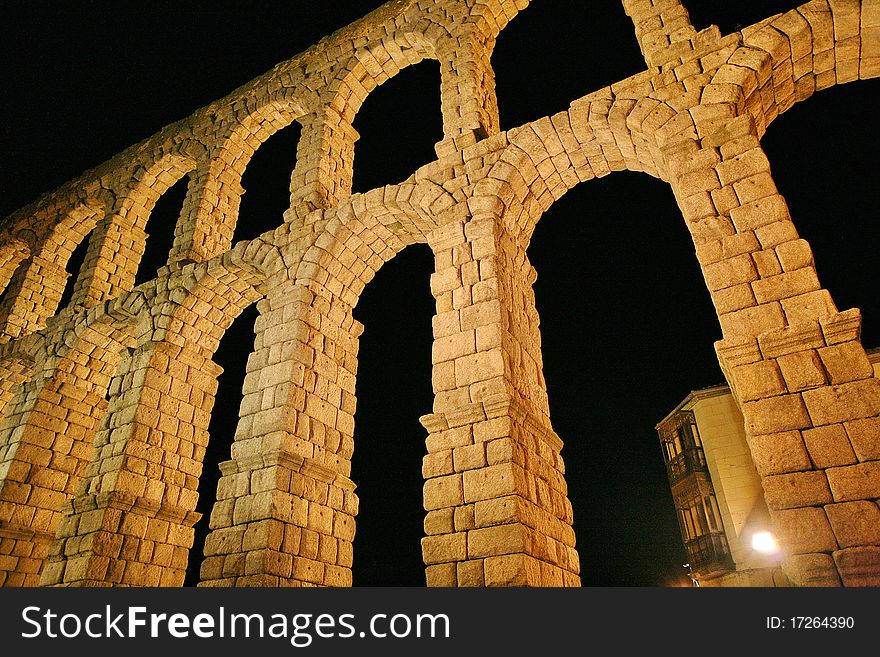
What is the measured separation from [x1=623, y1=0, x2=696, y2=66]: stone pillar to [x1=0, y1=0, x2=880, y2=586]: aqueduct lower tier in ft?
0.12

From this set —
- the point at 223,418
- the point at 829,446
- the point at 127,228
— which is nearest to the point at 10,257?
the point at 127,228

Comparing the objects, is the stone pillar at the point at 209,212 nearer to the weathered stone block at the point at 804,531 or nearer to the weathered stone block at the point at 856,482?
the weathered stone block at the point at 804,531

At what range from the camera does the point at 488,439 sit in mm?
5266

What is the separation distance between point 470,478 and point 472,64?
6.61 metres

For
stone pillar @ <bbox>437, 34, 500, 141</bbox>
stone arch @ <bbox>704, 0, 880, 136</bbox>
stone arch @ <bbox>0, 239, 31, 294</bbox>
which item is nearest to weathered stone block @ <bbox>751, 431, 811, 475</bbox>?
stone arch @ <bbox>704, 0, 880, 136</bbox>

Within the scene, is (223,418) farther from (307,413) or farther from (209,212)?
(307,413)

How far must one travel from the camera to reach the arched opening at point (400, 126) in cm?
1474

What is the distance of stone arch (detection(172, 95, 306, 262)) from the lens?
1059 centimetres

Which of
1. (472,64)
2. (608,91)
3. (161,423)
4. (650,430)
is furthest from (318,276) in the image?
(650,430)

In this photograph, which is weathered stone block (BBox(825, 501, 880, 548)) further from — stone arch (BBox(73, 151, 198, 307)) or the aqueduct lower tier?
stone arch (BBox(73, 151, 198, 307))

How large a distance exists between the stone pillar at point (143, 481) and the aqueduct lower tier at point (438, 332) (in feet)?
0.12

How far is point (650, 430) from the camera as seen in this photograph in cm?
2134
